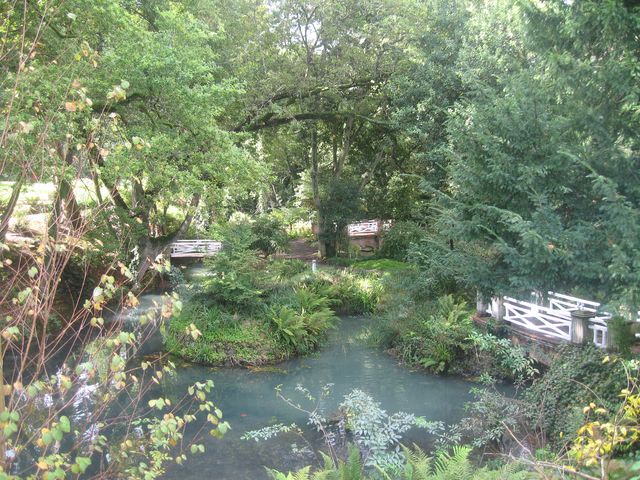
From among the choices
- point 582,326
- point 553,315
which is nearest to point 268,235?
point 553,315

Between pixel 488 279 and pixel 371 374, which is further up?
pixel 488 279

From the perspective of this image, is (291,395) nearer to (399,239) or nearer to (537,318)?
(537,318)

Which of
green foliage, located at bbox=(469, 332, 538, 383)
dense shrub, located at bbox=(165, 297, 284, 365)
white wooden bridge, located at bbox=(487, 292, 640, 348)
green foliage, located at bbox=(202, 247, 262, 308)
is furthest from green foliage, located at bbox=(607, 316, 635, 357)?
green foliage, located at bbox=(202, 247, 262, 308)

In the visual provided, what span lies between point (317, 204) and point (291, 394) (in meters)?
12.6

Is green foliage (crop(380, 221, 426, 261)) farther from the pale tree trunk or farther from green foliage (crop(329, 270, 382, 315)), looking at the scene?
green foliage (crop(329, 270, 382, 315))

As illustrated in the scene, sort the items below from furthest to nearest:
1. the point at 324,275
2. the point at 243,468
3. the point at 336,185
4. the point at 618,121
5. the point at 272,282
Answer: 1. the point at 336,185
2. the point at 324,275
3. the point at 272,282
4. the point at 618,121
5. the point at 243,468

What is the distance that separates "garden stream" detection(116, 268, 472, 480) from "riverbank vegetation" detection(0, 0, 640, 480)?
390mm

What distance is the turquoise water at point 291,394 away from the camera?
25.2ft

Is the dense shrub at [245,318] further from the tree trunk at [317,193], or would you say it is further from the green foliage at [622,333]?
the tree trunk at [317,193]

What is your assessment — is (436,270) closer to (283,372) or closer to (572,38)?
(283,372)

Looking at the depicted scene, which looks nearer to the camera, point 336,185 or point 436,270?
point 436,270

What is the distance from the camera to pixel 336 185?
2194 centimetres

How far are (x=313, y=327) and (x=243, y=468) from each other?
5860 mm

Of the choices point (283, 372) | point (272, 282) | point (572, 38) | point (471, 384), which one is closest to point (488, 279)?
point (471, 384)
